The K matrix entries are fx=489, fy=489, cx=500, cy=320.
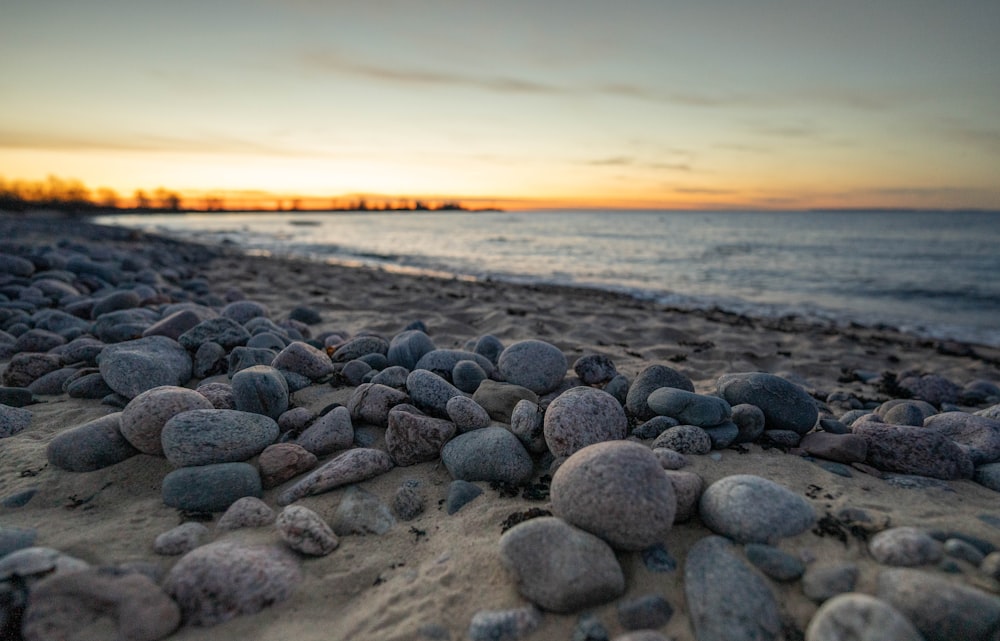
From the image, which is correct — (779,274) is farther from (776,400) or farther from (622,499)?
(622,499)

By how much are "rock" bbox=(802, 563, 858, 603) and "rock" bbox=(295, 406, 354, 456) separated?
2.14 metres

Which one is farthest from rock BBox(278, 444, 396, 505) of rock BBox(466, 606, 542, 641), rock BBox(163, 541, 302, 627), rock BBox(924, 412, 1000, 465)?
rock BBox(924, 412, 1000, 465)

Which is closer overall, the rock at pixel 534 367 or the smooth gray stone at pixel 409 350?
the rock at pixel 534 367

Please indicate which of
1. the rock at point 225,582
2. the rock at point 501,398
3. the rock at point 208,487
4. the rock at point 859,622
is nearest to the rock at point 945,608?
the rock at point 859,622

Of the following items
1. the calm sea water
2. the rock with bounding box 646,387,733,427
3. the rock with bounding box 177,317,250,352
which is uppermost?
the rock with bounding box 177,317,250,352

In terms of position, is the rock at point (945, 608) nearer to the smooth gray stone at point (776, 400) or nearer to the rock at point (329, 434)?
the smooth gray stone at point (776, 400)

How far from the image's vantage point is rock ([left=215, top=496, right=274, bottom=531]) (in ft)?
6.80

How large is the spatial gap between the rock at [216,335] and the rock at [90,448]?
1209mm

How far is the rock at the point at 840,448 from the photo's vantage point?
236cm

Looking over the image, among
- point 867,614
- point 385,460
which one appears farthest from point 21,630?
point 867,614

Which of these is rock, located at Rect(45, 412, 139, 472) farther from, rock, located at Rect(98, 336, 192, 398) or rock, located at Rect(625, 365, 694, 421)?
rock, located at Rect(625, 365, 694, 421)

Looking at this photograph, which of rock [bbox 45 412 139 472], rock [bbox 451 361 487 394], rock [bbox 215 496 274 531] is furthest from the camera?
rock [bbox 451 361 487 394]

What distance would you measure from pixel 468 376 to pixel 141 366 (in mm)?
2141

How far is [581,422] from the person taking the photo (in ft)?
8.06
